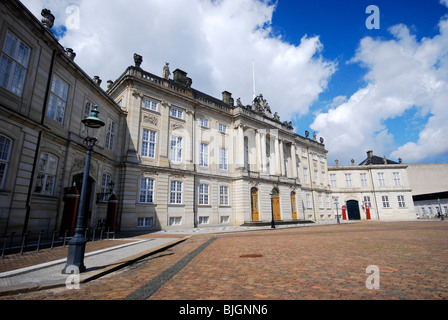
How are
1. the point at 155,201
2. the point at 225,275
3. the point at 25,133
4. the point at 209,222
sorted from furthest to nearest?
the point at 209,222
the point at 155,201
the point at 25,133
the point at 225,275

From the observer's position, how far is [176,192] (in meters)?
23.0

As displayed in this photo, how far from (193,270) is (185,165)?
18591mm

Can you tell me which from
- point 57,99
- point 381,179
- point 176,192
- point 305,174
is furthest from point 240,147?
point 381,179

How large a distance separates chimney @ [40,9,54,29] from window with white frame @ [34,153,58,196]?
7.73 m

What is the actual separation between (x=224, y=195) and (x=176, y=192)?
6710mm

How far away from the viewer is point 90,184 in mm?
17094

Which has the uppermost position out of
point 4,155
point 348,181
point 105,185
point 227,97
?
point 227,97

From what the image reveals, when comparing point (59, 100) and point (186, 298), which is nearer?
point (186, 298)

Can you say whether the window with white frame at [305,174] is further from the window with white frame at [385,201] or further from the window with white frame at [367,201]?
the window with white frame at [385,201]

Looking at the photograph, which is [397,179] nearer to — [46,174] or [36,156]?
[46,174]

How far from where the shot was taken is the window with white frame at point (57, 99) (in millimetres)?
13312

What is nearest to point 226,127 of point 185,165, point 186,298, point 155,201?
point 185,165

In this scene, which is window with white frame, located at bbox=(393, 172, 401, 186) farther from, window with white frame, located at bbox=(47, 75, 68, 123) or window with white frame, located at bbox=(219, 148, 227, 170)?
window with white frame, located at bbox=(47, 75, 68, 123)

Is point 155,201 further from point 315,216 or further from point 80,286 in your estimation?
point 315,216
